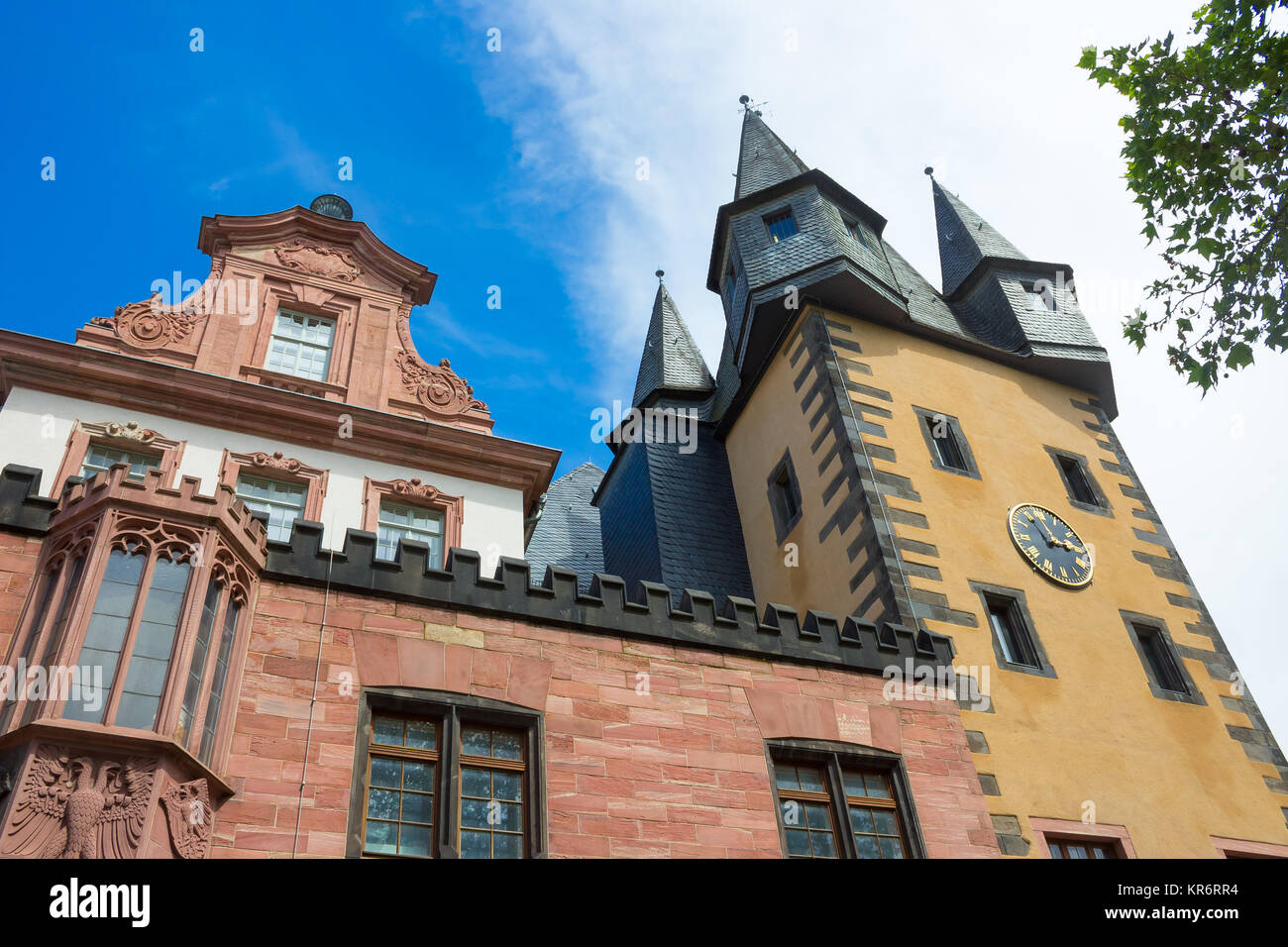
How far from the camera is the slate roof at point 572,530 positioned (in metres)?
23.0

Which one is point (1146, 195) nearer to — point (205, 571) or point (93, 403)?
point (205, 571)

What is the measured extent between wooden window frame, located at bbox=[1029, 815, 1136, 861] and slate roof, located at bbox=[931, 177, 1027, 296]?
13997 millimetres

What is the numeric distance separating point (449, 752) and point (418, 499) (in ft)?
17.8

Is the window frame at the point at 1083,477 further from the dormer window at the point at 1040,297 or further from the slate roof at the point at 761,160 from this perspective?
the slate roof at the point at 761,160

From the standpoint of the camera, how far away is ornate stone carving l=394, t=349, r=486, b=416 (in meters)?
15.6

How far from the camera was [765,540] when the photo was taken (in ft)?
65.2

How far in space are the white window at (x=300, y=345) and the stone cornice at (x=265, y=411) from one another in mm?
1007

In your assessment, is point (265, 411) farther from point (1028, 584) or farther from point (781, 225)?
point (781, 225)

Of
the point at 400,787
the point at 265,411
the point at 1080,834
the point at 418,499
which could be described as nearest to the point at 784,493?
the point at 418,499

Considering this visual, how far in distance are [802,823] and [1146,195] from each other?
370 inches

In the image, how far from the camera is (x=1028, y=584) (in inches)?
632
